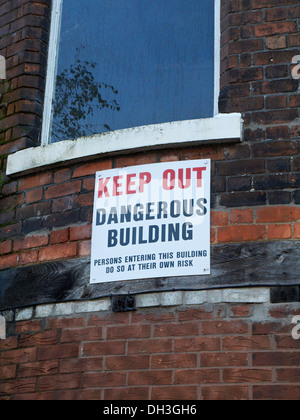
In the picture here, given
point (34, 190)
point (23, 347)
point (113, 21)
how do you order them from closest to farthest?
point (23, 347) < point (34, 190) < point (113, 21)

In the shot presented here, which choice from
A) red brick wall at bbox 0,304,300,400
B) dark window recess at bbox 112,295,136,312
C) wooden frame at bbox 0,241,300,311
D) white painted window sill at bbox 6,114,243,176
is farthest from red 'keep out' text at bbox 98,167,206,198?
red brick wall at bbox 0,304,300,400

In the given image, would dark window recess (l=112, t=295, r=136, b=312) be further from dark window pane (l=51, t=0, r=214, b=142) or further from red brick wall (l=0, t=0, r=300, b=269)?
dark window pane (l=51, t=0, r=214, b=142)

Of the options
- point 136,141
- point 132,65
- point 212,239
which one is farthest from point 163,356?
point 132,65

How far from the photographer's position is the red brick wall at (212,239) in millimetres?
4426

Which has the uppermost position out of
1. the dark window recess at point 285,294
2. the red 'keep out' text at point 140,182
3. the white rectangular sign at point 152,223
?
the red 'keep out' text at point 140,182

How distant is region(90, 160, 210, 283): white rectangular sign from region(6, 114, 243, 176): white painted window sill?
13cm

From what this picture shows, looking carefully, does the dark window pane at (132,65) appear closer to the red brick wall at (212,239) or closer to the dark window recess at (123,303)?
the red brick wall at (212,239)

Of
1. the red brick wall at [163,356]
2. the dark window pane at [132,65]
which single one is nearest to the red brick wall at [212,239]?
the red brick wall at [163,356]

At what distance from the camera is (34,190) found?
5.36 metres

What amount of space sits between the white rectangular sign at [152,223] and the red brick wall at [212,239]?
8 centimetres

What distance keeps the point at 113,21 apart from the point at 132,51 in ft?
1.02

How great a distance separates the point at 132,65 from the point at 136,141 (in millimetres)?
803
